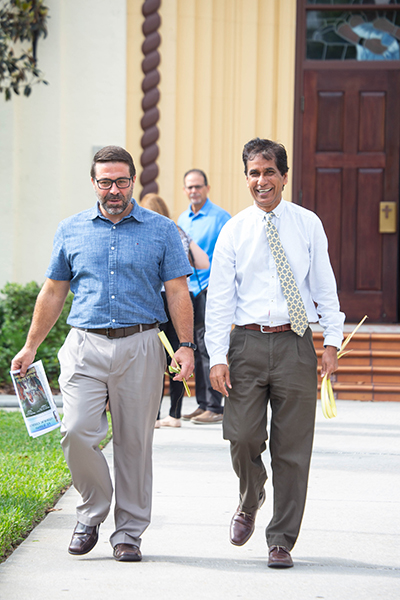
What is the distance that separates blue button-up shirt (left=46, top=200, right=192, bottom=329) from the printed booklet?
1.16ft

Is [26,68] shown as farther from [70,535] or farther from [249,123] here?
[70,535]

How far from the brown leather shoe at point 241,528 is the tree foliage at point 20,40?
6.38 meters

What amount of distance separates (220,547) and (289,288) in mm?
1333

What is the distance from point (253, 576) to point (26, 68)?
23.3ft

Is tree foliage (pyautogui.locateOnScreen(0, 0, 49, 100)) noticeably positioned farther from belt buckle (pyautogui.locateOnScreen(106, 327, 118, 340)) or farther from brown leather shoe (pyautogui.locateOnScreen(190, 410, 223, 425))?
belt buckle (pyautogui.locateOnScreen(106, 327, 118, 340))

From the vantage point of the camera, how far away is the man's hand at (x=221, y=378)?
3.77 metres

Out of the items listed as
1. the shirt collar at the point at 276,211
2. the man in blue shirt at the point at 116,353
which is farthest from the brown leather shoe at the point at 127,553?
the shirt collar at the point at 276,211

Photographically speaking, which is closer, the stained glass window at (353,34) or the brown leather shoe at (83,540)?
the brown leather shoe at (83,540)

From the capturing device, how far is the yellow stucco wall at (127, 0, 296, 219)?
31.6ft

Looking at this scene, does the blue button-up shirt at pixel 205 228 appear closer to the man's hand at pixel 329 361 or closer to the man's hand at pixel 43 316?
the man's hand at pixel 43 316

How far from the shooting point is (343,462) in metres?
5.79

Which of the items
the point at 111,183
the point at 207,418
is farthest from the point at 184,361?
the point at 207,418

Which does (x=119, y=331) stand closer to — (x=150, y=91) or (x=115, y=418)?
(x=115, y=418)

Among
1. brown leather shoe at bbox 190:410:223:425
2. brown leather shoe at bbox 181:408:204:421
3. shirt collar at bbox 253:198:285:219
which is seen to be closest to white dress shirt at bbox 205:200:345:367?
shirt collar at bbox 253:198:285:219
